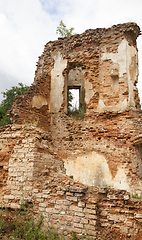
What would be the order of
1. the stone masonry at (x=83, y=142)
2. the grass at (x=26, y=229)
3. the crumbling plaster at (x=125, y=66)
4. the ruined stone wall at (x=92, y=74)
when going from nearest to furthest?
the grass at (x=26, y=229) < the stone masonry at (x=83, y=142) < the crumbling plaster at (x=125, y=66) < the ruined stone wall at (x=92, y=74)

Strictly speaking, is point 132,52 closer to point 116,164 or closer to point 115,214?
point 116,164

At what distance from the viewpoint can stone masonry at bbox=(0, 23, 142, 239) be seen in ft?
12.9

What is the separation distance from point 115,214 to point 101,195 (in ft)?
1.40

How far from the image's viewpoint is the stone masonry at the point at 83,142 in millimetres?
3934

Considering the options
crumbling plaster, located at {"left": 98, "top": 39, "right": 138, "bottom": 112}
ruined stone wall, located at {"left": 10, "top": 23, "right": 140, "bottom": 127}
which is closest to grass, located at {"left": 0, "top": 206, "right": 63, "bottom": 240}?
ruined stone wall, located at {"left": 10, "top": 23, "right": 140, "bottom": 127}

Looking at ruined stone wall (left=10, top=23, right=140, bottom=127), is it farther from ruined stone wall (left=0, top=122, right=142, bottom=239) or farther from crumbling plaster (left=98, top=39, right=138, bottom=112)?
ruined stone wall (left=0, top=122, right=142, bottom=239)

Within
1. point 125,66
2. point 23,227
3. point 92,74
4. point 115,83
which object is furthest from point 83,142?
point 23,227

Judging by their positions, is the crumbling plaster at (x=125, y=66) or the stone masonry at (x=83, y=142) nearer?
the stone masonry at (x=83, y=142)

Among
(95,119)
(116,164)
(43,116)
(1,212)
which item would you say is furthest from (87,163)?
(1,212)

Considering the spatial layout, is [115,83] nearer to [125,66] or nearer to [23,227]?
[125,66]

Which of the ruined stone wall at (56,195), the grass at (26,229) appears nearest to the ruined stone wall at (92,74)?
the ruined stone wall at (56,195)

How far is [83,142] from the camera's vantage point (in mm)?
9109

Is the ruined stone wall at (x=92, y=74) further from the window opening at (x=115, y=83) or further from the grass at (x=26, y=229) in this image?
the grass at (x=26, y=229)

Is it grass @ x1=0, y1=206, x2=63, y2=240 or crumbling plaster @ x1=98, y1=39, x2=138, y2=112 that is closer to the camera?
grass @ x1=0, y1=206, x2=63, y2=240
